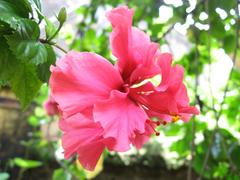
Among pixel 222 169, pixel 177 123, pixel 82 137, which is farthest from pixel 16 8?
pixel 177 123

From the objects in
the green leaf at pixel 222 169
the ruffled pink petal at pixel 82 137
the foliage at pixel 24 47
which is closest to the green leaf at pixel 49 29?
the foliage at pixel 24 47

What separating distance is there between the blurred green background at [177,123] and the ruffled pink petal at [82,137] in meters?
0.16

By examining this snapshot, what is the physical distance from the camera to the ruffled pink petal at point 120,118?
0.42 meters

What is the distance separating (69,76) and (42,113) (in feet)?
7.11

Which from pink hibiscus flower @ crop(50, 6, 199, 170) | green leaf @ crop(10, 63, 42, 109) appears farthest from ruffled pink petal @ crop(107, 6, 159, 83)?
A: green leaf @ crop(10, 63, 42, 109)

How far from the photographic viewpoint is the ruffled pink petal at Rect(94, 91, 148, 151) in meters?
0.42

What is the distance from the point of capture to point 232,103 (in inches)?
60.7

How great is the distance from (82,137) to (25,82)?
11cm

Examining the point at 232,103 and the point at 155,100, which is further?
the point at 232,103

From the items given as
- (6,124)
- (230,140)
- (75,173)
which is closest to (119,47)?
(230,140)

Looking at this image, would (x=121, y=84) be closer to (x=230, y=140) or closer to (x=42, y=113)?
(x=230, y=140)

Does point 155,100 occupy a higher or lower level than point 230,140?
higher

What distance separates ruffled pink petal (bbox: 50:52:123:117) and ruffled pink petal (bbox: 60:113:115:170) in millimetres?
28

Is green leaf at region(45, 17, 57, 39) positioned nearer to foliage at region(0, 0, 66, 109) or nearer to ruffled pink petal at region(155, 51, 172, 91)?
foliage at region(0, 0, 66, 109)
